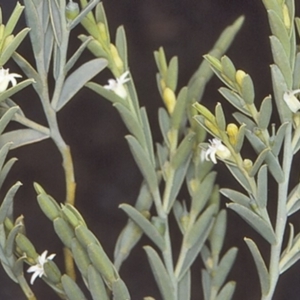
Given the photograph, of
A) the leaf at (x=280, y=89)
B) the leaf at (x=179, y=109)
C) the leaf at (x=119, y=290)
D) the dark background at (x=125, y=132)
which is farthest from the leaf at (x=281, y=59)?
the dark background at (x=125, y=132)

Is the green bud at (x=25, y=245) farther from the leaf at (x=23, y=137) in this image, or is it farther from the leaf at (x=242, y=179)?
the leaf at (x=242, y=179)

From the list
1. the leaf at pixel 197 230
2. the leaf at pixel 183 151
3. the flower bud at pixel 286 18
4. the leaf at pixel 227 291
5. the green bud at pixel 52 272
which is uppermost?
the flower bud at pixel 286 18

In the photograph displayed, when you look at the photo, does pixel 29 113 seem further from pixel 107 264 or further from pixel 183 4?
pixel 107 264

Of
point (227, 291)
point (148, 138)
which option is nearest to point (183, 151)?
point (148, 138)

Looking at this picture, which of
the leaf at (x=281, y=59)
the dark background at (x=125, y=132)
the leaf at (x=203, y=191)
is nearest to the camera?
the leaf at (x=281, y=59)

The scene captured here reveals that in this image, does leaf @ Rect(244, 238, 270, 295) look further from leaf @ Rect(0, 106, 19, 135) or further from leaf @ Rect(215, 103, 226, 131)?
leaf @ Rect(0, 106, 19, 135)

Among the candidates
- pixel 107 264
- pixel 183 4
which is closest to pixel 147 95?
pixel 183 4

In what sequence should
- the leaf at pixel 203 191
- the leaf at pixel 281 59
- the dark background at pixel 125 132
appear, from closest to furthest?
the leaf at pixel 281 59
the leaf at pixel 203 191
the dark background at pixel 125 132
